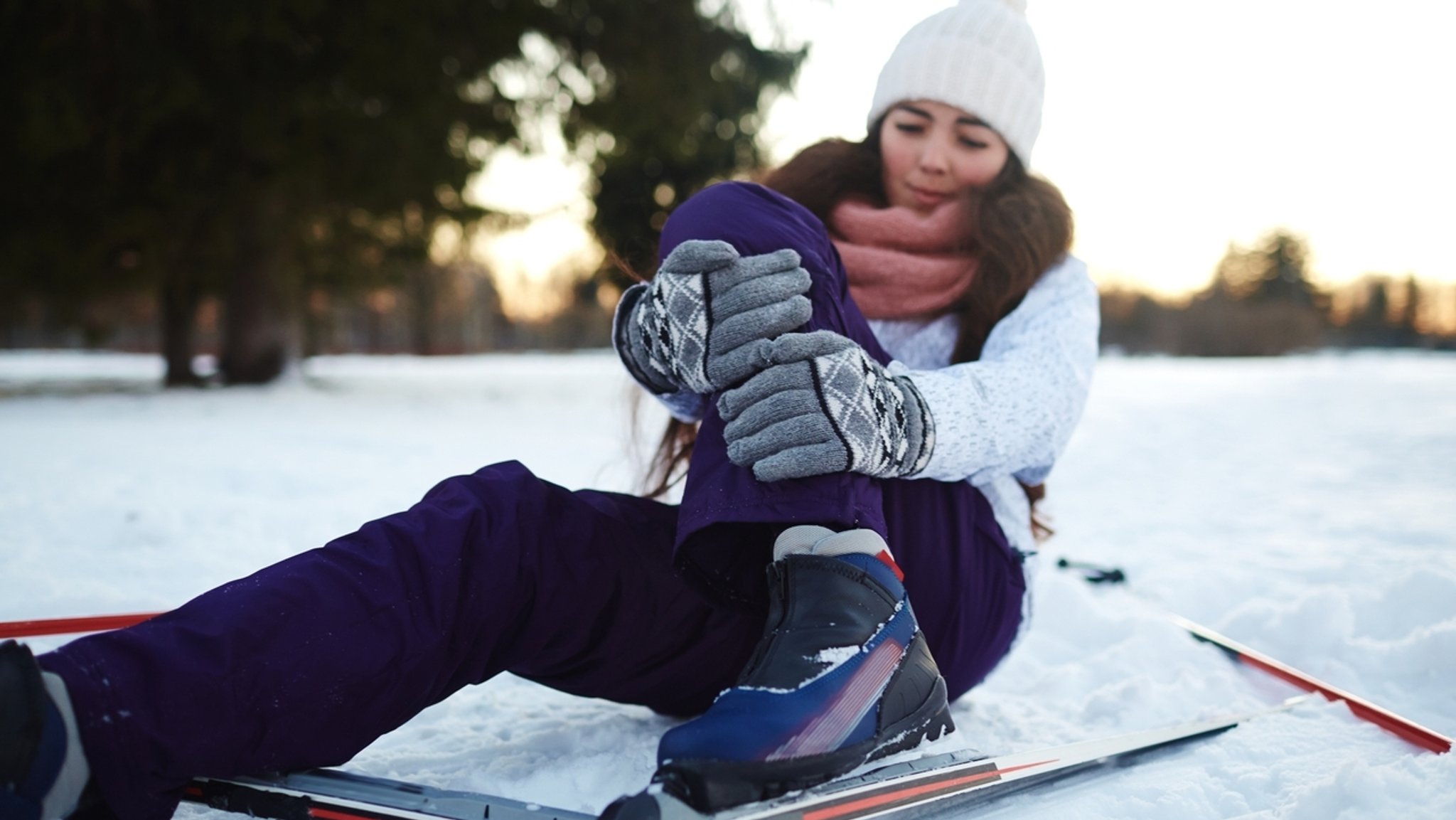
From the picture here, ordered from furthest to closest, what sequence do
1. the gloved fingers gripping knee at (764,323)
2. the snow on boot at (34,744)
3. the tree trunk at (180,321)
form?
the tree trunk at (180,321) < the gloved fingers gripping knee at (764,323) < the snow on boot at (34,744)

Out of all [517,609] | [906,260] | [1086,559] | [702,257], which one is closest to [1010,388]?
[906,260]

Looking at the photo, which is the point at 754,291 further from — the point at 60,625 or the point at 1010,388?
the point at 60,625

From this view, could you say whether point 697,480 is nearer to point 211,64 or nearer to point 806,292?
point 806,292

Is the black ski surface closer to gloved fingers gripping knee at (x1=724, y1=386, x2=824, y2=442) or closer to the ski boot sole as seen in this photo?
the ski boot sole

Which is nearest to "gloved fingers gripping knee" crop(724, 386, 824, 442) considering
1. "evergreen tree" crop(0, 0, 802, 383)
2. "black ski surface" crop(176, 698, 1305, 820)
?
"black ski surface" crop(176, 698, 1305, 820)

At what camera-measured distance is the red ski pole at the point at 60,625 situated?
1246 mm

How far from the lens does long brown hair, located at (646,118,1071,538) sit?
144 centimetres

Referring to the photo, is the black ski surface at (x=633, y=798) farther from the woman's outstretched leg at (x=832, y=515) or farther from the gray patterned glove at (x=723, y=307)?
the gray patterned glove at (x=723, y=307)

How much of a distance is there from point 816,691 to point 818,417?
31 cm

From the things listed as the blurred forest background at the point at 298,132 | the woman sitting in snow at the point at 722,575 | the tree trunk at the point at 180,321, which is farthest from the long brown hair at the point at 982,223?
the tree trunk at the point at 180,321

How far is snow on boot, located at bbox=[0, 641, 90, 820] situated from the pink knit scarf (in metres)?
1.20

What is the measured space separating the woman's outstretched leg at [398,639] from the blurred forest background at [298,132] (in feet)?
12.4

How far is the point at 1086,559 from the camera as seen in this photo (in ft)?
9.48

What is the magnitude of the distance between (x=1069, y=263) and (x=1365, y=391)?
8.71 meters
